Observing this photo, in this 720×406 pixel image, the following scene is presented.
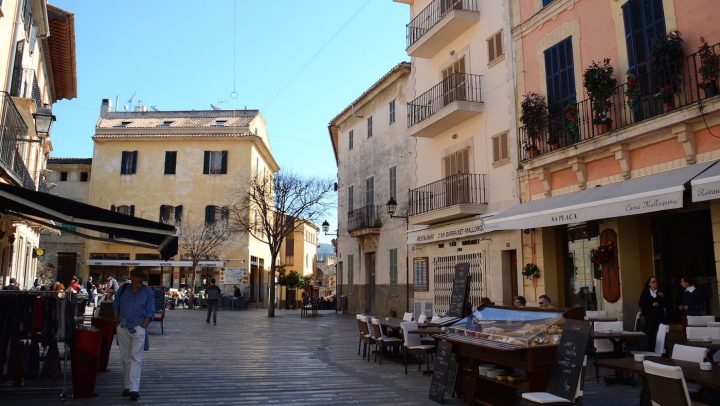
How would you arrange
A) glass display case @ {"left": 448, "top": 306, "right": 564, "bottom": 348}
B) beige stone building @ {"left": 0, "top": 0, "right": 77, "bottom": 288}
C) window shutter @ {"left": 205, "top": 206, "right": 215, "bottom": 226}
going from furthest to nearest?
window shutter @ {"left": 205, "top": 206, "right": 215, "bottom": 226} → beige stone building @ {"left": 0, "top": 0, "right": 77, "bottom": 288} → glass display case @ {"left": 448, "top": 306, "right": 564, "bottom": 348}

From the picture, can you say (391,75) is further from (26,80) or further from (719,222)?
(719,222)

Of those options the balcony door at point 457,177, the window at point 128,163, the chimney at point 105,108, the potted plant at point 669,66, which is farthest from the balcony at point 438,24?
the chimney at point 105,108

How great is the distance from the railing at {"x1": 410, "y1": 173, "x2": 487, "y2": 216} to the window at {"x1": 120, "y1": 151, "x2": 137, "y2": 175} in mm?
29214

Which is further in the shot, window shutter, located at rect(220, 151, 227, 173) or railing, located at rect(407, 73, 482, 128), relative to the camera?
window shutter, located at rect(220, 151, 227, 173)

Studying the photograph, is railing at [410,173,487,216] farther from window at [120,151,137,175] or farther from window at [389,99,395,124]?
window at [120,151,137,175]

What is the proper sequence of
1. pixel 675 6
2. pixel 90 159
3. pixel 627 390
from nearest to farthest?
pixel 627 390
pixel 675 6
pixel 90 159

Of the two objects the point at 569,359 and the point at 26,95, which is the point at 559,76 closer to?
the point at 569,359

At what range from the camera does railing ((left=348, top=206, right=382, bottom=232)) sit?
26.4m

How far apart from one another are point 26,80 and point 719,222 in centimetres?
1918

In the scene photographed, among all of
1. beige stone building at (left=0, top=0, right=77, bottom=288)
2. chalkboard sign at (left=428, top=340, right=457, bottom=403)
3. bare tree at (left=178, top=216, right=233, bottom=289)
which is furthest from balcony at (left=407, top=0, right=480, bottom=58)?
bare tree at (left=178, top=216, right=233, bottom=289)

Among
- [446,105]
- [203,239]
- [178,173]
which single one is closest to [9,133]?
[446,105]

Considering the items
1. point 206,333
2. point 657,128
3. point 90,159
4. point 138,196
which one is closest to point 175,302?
point 138,196

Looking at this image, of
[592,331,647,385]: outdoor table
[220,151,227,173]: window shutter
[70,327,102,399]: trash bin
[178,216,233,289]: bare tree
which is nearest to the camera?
[70,327,102,399]: trash bin

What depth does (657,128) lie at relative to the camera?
1107cm
